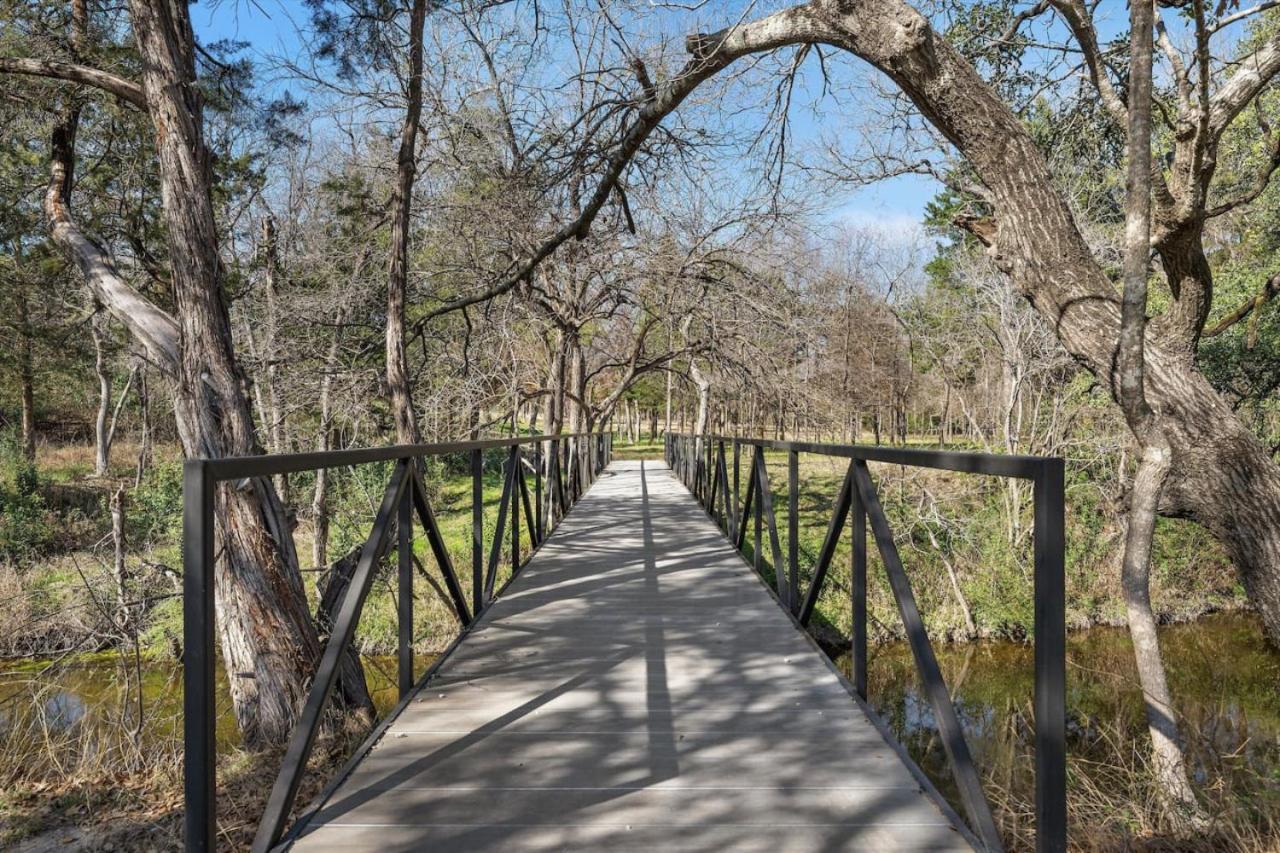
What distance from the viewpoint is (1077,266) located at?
4.07m

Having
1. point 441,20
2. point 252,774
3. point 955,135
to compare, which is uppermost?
point 441,20

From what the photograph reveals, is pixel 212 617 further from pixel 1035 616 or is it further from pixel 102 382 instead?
pixel 102 382

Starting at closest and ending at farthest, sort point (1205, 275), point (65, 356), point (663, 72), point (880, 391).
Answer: point (1205, 275), point (663, 72), point (65, 356), point (880, 391)

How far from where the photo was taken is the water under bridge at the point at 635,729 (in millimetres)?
1698

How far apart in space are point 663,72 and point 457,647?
5105 millimetres

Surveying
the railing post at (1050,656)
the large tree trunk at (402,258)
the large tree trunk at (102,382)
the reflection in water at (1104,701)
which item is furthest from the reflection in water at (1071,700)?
the large tree trunk at (102,382)

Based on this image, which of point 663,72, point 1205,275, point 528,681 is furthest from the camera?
point 663,72

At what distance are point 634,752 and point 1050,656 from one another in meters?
1.42

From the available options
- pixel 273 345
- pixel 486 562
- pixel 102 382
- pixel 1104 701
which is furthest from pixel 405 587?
pixel 102 382

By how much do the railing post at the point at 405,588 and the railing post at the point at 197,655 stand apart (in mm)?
1232

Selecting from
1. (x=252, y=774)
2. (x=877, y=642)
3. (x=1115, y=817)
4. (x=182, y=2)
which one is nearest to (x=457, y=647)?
(x=252, y=774)

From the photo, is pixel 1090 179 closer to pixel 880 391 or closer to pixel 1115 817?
pixel 1115 817

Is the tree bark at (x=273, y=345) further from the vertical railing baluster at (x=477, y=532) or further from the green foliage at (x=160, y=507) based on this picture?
the vertical railing baluster at (x=477, y=532)

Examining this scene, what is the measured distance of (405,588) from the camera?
3.12 m
